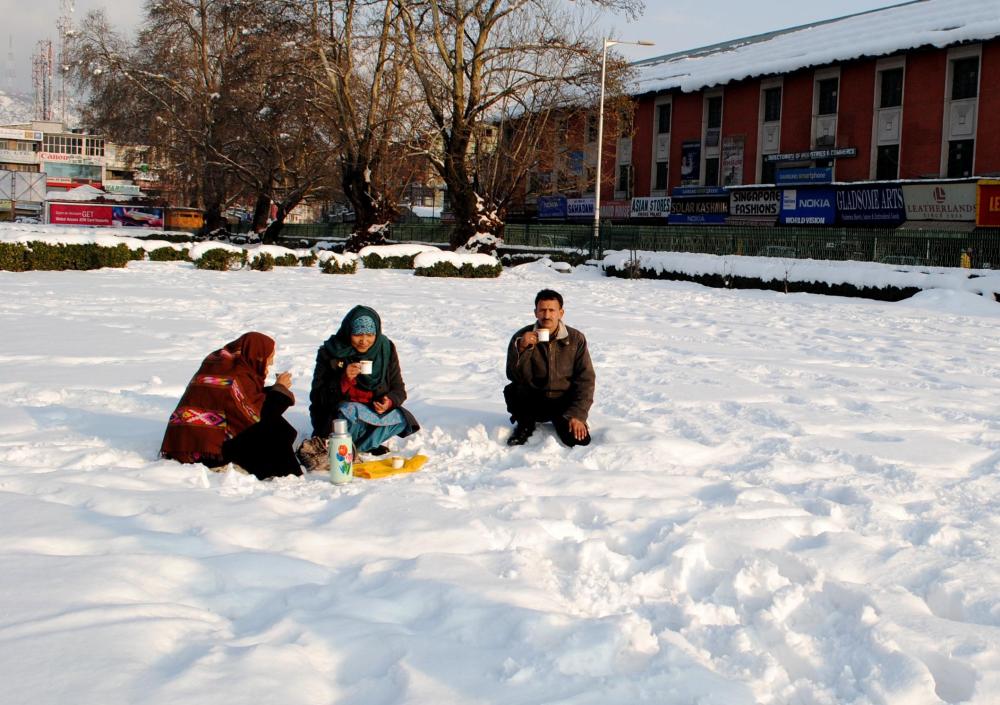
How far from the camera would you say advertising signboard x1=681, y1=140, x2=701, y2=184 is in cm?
4312

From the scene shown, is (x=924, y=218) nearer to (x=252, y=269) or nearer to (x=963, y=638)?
(x=252, y=269)

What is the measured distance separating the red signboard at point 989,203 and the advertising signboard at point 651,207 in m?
17.8

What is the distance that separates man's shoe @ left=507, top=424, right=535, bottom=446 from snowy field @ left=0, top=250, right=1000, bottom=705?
0.12 m

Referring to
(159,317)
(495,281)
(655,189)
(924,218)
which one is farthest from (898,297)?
(655,189)

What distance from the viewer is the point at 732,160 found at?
136 ft

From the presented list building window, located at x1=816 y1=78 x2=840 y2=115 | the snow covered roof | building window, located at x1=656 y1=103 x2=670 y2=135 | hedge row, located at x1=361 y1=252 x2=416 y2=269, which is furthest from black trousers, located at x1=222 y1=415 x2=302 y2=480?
building window, located at x1=656 y1=103 x2=670 y2=135

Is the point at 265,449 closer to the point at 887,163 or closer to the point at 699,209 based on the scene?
the point at 887,163

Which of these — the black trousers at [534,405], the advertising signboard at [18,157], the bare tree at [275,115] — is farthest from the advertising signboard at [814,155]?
the advertising signboard at [18,157]

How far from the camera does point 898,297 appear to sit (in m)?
20.5

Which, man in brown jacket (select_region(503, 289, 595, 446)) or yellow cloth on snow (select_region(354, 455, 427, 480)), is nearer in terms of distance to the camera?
yellow cloth on snow (select_region(354, 455, 427, 480))

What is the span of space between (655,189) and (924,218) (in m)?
16.0

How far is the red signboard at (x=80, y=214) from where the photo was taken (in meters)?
67.0

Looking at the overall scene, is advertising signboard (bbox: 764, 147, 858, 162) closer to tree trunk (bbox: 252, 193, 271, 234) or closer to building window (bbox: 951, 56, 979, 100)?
building window (bbox: 951, 56, 979, 100)

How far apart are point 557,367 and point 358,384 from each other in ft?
4.60
